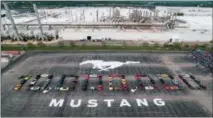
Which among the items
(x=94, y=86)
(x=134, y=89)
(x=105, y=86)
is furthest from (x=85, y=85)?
(x=134, y=89)

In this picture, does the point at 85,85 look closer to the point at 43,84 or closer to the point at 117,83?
the point at 117,83

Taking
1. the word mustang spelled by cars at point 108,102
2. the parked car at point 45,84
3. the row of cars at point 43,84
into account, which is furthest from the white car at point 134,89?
the parked car at point 45,84

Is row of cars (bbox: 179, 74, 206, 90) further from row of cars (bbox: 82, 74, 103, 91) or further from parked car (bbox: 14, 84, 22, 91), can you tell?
parked car (bbox: 14, 84, 22, 91)

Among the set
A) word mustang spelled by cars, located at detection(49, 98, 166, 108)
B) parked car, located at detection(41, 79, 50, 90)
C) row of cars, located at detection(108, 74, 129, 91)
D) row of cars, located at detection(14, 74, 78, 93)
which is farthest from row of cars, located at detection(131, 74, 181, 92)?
parked car, located at detection(41, 79, 50, 90)

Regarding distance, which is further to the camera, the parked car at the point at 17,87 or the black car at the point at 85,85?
the parked car at the point at 17,87

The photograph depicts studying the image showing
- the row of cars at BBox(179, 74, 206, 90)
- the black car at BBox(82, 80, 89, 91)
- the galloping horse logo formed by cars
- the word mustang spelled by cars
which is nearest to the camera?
the word mustang spelled by cars

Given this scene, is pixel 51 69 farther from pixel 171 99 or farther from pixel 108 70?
pixel 171 99

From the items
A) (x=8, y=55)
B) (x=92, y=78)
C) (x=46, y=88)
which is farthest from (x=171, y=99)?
(x=8, y=55)

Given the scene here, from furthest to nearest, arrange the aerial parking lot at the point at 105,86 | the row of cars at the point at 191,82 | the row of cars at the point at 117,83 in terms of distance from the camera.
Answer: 1. the row of cars at the point at 191,82
2. the row of cars at the point at 117,83
3. the aerial parking lot at the point at 105,86

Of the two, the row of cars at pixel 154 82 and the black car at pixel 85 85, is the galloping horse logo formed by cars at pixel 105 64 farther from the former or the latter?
the row of cars at pixel 154 82
